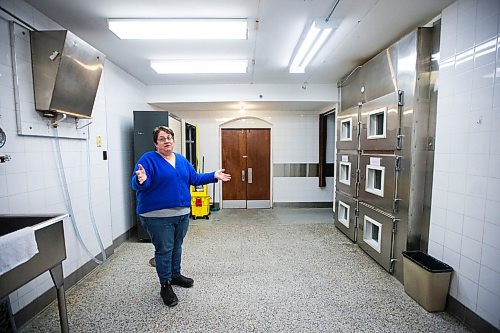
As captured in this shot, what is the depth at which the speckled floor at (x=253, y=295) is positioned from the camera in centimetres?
189

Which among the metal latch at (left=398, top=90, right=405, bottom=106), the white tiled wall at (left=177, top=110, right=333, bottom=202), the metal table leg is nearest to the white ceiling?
the metal latch at (left=398, top=90, right=405, bottom=106)

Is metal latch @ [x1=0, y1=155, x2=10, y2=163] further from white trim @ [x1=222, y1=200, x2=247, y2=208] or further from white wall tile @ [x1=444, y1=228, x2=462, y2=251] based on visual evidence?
white trim @ [x1=222, y1=200, x2=247, y2=208]

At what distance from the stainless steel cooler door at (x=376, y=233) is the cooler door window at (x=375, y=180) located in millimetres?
235

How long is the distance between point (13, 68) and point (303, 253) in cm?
354

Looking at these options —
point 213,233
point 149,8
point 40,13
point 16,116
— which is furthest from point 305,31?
point 213,233

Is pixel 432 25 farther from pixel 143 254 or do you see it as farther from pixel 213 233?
pixel 143 254

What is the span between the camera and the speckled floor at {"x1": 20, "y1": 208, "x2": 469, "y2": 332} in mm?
1888

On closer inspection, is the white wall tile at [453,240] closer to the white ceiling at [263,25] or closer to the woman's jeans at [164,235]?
the white ceiling at [263,25]

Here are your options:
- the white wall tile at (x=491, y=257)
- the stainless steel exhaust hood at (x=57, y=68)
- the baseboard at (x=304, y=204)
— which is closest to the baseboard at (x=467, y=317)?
the white wall tile at (x=491, y=257)

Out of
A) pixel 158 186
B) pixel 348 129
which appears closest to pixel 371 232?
pixel 348 129

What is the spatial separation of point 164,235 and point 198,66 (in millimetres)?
2442

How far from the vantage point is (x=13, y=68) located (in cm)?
186

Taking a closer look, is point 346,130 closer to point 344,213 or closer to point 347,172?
point 347,172

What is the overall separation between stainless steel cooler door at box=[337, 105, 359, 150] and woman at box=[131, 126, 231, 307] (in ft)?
8.16
